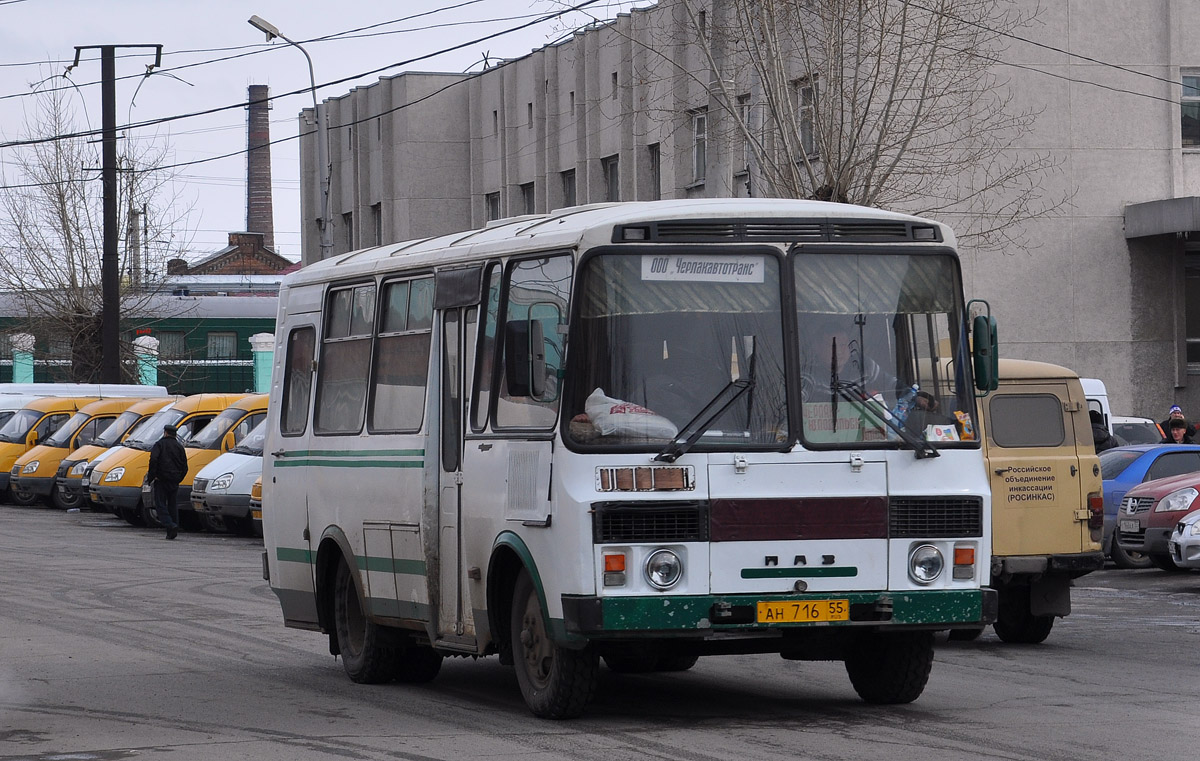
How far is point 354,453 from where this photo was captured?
11945 mm

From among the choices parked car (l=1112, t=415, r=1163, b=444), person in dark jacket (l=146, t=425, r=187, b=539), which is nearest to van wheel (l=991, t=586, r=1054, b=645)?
parked car (l=1112, t=415, r=1163, b=444)

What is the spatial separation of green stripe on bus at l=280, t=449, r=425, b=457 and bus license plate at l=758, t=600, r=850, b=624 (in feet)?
8.34

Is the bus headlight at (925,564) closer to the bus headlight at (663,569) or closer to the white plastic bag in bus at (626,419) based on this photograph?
the bus headlight at (663,569)

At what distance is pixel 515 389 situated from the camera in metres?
9.76

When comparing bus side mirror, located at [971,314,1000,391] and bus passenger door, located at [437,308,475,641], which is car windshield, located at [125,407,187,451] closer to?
bus passenger door, located at [437,308,475,641]

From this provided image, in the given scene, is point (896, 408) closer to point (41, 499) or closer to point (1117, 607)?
point (1117, 607)

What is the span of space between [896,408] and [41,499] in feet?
105

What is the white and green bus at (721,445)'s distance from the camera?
9.26m

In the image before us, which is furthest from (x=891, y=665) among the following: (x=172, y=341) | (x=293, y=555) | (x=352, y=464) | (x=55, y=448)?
(x=172, y=341)

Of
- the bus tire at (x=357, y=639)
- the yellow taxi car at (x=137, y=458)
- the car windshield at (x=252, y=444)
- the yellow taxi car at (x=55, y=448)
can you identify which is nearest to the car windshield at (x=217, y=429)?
the yellow taxi car at (x=137, y=458)

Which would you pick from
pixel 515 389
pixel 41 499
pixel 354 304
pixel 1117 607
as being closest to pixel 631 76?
pixel 41 499

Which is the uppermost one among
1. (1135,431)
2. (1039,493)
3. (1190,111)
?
(1190,111)

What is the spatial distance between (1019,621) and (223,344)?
53121 mm

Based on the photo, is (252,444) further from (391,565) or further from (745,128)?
(391,565)
